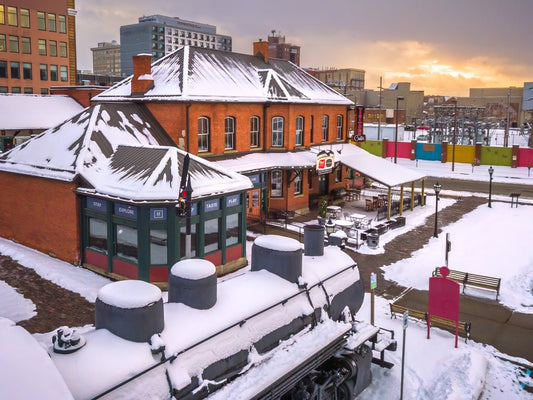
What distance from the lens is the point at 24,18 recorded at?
50.5 metres

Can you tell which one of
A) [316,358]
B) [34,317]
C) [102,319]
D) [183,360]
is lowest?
[34,317]

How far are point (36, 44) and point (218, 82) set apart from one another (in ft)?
118

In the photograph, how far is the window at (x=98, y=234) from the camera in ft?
58.4

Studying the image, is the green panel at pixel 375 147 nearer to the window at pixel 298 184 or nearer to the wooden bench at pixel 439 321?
the window at pixel 298 184

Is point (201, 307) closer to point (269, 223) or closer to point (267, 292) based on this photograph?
point (267, 292)

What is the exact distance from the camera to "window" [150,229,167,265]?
16.6 meters

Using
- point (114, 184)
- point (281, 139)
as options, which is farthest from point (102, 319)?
point (281, 139)

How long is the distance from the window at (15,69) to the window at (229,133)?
36.4 m

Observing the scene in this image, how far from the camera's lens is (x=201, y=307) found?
8.95m

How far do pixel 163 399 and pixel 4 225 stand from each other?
1779 centimetres

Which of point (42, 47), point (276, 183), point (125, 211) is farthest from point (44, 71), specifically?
point (125, 211)

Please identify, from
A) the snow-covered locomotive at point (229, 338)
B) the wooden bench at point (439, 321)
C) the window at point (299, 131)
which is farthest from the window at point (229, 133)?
the snow-covered locomotive at point (229, 338)

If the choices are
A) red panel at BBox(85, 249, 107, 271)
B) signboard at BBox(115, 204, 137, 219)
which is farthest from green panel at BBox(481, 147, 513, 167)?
red panel at BBox(85, 249, 107, 271)

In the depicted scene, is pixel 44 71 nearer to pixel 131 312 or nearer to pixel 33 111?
pixel 33 111
